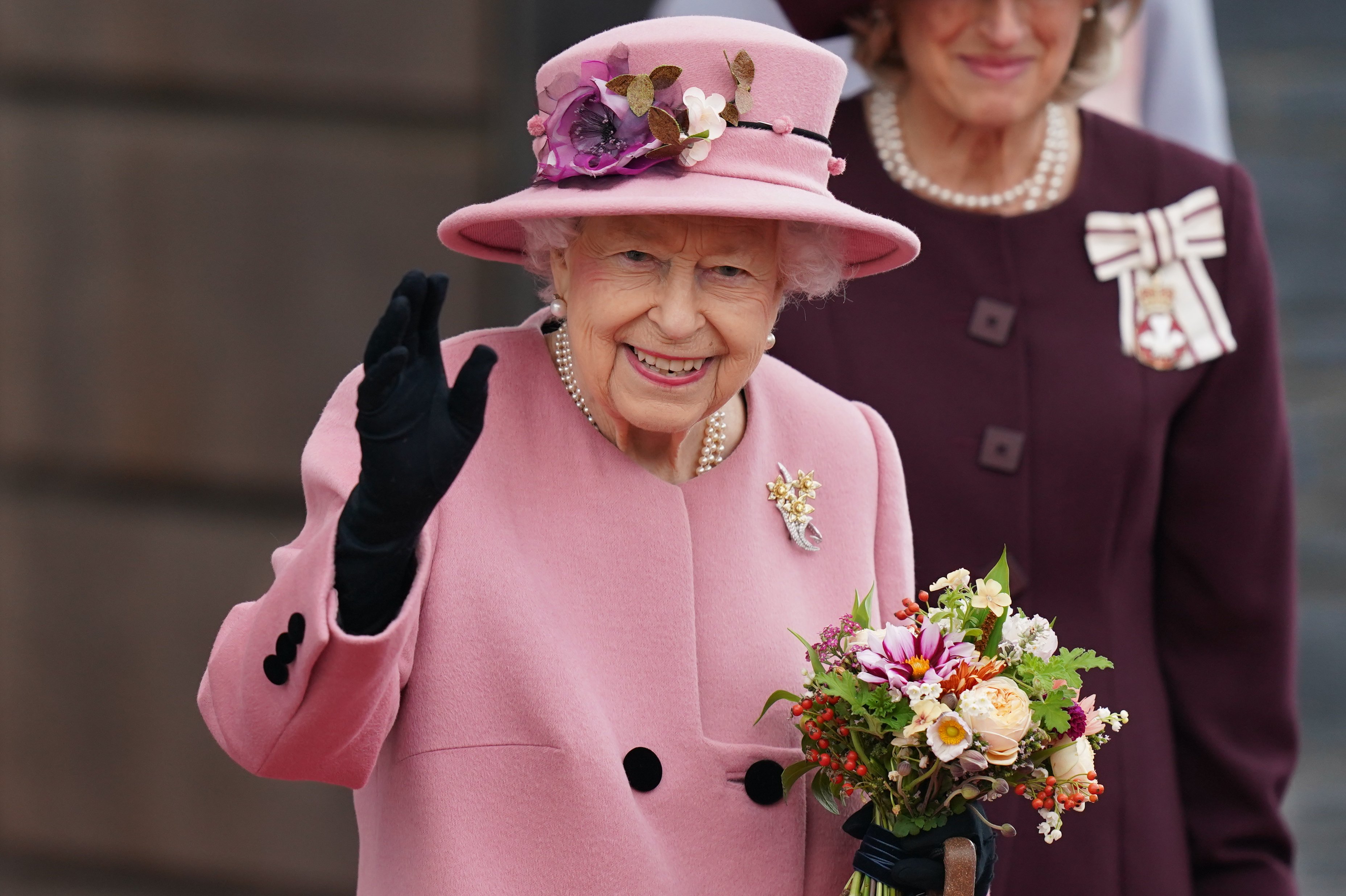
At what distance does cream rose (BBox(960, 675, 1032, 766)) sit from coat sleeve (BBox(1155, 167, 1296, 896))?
1.28 meters

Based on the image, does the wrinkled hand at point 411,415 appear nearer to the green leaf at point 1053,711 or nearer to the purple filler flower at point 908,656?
the purple filler flower at point 908,656

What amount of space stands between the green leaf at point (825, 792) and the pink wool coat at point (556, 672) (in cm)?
8

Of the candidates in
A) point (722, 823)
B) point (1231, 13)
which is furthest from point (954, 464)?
point (1231, 13)

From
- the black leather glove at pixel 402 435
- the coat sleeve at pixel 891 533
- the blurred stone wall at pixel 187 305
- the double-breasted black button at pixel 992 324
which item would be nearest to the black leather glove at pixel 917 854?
the coat sleeve at pixel 891 533

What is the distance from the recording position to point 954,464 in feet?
10.3

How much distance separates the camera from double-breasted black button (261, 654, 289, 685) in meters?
2.02

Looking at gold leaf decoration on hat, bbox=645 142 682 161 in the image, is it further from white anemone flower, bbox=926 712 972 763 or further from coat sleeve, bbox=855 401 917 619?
white anemone flower, bbox=926 712 972 763

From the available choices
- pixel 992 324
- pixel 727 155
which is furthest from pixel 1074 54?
pixel 727 155

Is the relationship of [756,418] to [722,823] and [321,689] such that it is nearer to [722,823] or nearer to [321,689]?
[722,823]

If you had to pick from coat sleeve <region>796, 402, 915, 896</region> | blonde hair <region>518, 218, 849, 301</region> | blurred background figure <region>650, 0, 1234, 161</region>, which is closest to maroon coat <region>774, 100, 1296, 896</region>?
coat sleeve <region>796, 402, 915, 896</region>

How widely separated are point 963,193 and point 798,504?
1009 mm

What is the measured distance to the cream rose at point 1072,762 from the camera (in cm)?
219

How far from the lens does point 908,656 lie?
2.17 metres

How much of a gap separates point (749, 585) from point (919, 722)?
1.30 feet
